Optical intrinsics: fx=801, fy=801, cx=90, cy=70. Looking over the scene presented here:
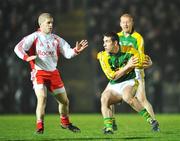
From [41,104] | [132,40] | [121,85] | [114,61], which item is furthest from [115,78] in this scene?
[132,40]

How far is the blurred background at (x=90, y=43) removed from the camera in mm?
29141

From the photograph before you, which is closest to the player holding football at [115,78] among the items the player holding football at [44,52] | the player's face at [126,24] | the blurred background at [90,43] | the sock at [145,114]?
the sock at [145,114]

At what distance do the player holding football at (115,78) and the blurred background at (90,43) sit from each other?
15.9 metres

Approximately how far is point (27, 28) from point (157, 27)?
5.89 metres

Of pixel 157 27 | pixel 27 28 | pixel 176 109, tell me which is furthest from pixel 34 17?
pixel 176 109

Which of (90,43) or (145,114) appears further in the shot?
(90,43)

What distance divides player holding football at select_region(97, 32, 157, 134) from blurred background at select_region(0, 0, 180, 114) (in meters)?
15.9

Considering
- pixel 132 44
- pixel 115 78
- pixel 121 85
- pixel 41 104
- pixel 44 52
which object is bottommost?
pixel 41 104

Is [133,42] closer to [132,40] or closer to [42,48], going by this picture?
[132,40]

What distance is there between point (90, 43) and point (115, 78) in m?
19.4

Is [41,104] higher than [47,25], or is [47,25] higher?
[47,25]

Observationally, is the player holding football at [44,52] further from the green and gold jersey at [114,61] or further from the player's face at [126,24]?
the player's face at [126,24]

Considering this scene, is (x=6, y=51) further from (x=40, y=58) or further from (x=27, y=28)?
(x=40, y=58)

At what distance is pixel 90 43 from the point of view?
105 feet
